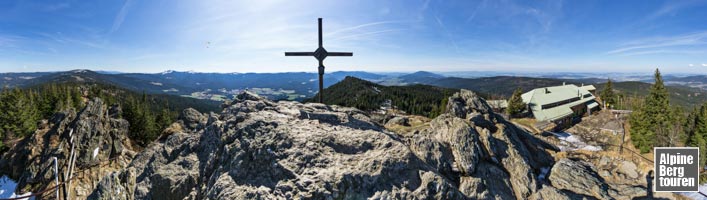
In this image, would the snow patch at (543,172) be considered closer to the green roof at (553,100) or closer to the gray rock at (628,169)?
the gray rock at (628,169)

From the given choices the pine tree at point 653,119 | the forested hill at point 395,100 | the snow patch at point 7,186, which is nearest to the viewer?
the snow patch at point 7,186

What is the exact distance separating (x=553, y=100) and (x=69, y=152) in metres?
89.3

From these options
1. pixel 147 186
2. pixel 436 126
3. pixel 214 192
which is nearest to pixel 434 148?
pixel 436 126

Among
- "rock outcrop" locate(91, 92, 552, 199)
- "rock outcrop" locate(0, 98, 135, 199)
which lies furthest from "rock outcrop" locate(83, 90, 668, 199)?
"rock outcrop" locate(0, 98, 135, 199)

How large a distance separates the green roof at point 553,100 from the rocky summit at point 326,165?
175 ft

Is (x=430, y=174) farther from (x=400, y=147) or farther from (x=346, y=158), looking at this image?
(x=346, y=158)

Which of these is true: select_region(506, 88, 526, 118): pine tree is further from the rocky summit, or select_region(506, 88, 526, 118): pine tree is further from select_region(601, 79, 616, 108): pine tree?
the rocky summit

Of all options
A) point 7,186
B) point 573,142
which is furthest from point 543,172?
point 7,186

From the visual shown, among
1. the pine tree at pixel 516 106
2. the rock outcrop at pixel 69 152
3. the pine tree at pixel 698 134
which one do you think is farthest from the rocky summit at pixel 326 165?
the pine tree at pixel 516 106

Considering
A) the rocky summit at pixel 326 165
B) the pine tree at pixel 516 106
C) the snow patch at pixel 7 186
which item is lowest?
the snow patch at pixel 7 186

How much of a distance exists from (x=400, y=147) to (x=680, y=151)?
13672mm

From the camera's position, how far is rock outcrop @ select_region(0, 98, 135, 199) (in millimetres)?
34875

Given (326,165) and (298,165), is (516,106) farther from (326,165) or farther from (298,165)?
(298,165)

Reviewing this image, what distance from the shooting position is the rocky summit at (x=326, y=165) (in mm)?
6355
